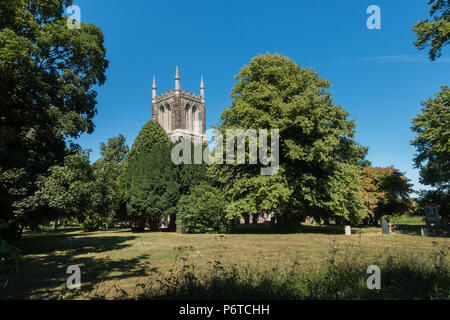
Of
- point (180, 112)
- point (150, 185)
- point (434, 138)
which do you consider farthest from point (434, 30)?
point (180, 112)

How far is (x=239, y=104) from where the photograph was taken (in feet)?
74.0

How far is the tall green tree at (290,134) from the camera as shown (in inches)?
778

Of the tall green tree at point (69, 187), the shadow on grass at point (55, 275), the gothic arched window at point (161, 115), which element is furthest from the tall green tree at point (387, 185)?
the gothic arched window at point (161, 115)

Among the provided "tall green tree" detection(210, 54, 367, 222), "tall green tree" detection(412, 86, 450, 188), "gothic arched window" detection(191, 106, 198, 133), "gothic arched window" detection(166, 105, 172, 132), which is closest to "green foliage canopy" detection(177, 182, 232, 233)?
"tall green tree" detection(210, 54, 367, 222)

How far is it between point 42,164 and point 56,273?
681 centimetres

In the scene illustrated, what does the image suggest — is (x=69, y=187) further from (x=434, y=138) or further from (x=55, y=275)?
(x=434, y=138)

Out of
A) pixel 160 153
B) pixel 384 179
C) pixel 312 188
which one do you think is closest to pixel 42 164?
pixel 160 153

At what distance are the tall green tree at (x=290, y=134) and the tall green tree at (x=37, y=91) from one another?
11.1 m

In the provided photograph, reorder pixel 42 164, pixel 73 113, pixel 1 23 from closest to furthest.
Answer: pixel 1 23 < pixel 42 164 < pixel 73 113

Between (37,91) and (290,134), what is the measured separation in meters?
16.1

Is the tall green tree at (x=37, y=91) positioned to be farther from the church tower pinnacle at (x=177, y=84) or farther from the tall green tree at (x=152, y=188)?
the church tower pinnacle at (x=177, y=84)
